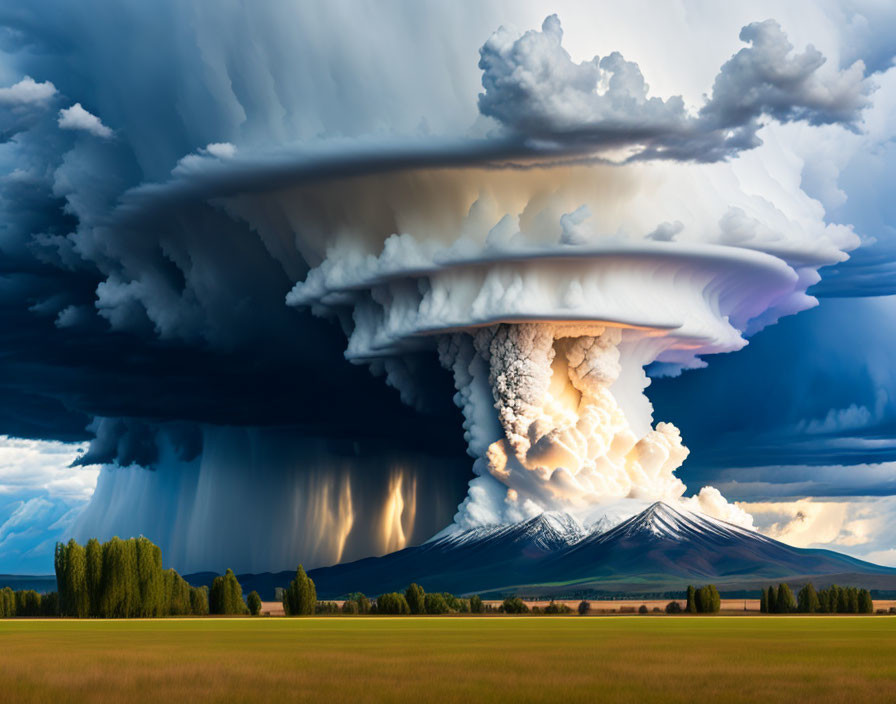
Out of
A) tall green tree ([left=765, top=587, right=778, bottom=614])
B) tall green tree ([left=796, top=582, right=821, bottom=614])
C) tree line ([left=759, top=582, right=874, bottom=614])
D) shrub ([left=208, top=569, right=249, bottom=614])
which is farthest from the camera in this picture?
tall green tree ([left=796, top=582, right=821, bottom=614])

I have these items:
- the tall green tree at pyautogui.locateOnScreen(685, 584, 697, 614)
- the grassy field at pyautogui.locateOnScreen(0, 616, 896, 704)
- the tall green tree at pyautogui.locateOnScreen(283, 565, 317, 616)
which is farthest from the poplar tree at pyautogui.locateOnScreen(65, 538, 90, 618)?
the tall green tree at pyautogui.locateOnScreen(685, 584, 697, 614)

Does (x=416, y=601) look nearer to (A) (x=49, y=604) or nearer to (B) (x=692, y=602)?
(B) (x=692, y=602)

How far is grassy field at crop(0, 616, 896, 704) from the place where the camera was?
3750 centimetres

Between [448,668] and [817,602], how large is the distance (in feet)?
347

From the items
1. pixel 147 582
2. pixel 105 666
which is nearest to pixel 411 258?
pixel 147 582

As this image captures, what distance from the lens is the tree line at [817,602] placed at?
140625 mm

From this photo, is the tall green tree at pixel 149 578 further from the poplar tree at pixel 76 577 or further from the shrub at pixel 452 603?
the shrub at pixel 452 603

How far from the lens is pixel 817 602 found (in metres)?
144

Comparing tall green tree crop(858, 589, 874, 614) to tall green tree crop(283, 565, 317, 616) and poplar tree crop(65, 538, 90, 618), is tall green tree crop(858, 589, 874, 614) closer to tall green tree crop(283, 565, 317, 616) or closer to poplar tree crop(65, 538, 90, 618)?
tall green tree crop(283, 565, 317, 616)

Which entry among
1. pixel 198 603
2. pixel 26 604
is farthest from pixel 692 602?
pixel 26 604

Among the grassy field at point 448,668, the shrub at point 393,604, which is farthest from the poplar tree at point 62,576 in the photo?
the grassy field at point 448,668

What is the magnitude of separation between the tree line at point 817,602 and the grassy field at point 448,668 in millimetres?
70624

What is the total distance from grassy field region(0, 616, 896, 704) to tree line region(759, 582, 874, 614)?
7062 cm

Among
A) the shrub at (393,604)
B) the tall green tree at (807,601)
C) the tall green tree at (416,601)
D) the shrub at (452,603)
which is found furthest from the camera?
the shrub at (452,603)
